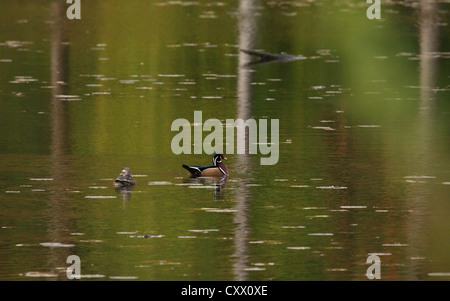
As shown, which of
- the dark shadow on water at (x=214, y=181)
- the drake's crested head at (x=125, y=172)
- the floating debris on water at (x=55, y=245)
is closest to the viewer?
the floating debris on water at (x=55, y=245)

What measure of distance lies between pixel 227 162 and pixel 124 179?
129 inches

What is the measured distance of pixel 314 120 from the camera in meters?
29.9

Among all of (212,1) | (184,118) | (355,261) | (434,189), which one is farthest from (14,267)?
(212,1)

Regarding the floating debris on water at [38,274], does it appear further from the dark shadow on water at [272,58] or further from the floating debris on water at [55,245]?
the dark shadow on water at [272,58]

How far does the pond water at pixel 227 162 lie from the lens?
17.1m

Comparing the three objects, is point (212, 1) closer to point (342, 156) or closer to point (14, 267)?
point (342, 156)

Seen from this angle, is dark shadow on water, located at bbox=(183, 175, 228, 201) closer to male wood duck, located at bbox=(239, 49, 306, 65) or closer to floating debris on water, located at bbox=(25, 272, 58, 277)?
floating debris on water, located at bbox=(25, 272, 58, 277)

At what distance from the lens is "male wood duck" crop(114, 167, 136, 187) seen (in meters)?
21.6

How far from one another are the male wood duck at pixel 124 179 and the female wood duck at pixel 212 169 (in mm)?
1331

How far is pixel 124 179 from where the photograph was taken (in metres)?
21.7

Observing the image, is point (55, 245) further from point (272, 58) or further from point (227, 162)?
point (272, 58)

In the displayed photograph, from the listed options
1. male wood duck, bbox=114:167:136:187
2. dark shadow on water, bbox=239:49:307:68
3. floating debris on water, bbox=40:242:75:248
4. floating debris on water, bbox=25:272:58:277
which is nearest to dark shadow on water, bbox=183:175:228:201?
male wood duck, bbox=114:167:136:187

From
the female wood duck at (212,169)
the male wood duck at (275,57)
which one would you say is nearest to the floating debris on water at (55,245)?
the female wood duck at (212,169)

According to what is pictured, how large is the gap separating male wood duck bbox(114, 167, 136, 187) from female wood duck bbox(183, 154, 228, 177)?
4.37 ft
